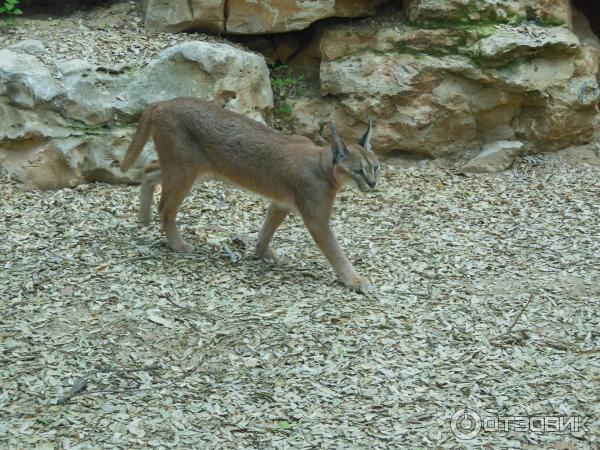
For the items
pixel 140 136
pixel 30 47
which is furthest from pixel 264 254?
pixel 30 47

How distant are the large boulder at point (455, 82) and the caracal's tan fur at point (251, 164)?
8.36 feet

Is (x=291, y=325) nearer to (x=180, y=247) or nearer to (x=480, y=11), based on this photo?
(x=180, y=247)

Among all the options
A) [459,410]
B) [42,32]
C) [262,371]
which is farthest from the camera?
[42,32]

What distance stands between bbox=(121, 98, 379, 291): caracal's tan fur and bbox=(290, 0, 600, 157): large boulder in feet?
8.36

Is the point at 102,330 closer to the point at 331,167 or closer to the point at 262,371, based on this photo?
the point at 262,371

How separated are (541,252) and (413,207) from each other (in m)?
1.63

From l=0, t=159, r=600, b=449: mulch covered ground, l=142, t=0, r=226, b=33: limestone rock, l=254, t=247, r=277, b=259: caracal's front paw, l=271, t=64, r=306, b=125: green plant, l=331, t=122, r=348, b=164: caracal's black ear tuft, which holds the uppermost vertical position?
l=142, t=0, r=226, b=33: limestone rock

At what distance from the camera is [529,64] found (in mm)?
9469

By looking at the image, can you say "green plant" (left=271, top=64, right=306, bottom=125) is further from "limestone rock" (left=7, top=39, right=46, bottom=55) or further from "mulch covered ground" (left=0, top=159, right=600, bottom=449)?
"limestone rock" (left=7, top=39, right=46, bottom=55)

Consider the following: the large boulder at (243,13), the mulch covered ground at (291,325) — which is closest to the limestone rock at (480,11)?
the large boulder at (243,13)

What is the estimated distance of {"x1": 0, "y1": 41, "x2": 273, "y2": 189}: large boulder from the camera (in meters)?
8.55

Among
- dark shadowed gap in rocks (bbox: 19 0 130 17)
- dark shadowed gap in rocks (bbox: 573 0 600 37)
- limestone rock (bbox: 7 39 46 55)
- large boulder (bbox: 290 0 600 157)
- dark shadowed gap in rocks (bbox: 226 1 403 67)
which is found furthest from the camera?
dark shadowed gap in rocks (bbox: 573 0 600 37)

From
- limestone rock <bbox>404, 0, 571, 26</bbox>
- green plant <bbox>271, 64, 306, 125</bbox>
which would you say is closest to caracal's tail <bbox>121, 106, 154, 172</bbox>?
green plant <bbox>271, 64, 306, 125</bbox>

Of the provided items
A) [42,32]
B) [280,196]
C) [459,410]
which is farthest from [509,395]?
[42,32]
